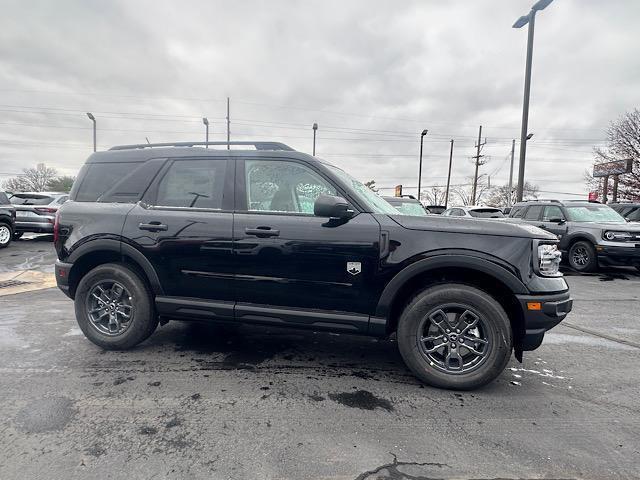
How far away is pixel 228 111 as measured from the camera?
36.7 meters

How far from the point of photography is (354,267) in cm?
312

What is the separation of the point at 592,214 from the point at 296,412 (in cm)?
1042

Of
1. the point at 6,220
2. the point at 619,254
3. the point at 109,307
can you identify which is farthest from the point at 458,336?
the point at 6,220

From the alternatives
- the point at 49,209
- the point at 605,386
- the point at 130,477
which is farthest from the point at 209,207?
the point at 49,209

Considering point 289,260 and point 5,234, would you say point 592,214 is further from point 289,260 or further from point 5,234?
point 5,234

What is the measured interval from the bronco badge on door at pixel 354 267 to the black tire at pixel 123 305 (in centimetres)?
201

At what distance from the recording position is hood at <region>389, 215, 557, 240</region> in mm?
2971

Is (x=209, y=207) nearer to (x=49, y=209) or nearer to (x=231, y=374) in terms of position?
(x=231, y=374)

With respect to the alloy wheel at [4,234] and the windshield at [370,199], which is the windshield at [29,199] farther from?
the windshield at [370,199]

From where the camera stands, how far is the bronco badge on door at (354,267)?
3.12m

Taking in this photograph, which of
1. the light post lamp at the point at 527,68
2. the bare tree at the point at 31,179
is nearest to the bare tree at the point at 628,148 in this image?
the light post lamp at the point at 527,68

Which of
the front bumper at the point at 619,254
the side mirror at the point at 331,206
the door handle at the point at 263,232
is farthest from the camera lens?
the front bumper at the point at 619,254

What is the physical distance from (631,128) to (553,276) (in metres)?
36.8

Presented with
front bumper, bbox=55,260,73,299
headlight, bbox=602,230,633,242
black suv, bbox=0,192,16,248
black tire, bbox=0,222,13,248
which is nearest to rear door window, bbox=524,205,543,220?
headlight, bbox=602,230,633,242
